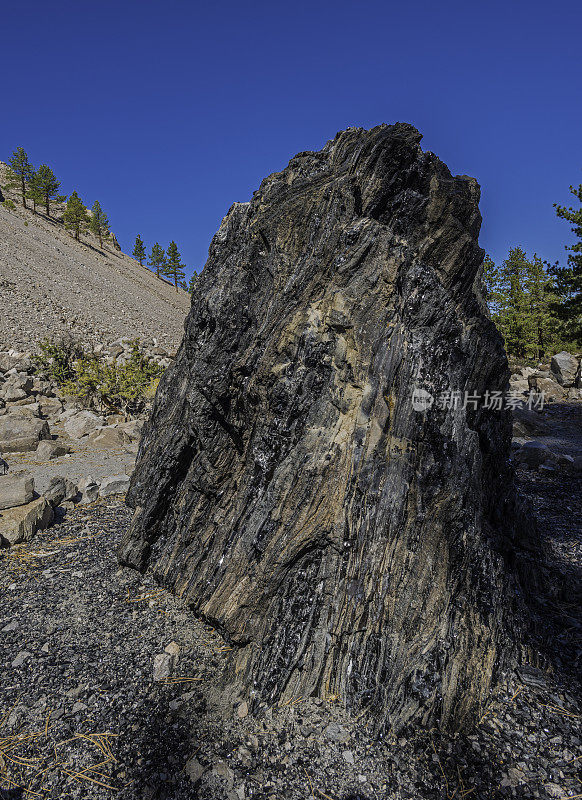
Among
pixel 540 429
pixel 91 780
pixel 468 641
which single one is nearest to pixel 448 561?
pixel 468 641

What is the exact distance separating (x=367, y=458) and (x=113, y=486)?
20.2ft

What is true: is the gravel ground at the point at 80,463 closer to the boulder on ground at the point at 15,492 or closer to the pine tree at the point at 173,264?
the boulder on ground at the point at 15,492

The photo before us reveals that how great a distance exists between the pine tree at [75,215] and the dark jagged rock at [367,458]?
227 ft

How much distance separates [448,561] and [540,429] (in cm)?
1284

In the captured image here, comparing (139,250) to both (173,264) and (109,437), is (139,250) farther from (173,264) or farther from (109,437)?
(109,437)

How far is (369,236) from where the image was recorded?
3793mm

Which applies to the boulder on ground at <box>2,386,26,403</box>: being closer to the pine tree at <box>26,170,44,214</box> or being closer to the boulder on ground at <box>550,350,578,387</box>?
the boulder on ground at <box>550,350,578,387</box>

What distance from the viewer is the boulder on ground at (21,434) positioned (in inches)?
443

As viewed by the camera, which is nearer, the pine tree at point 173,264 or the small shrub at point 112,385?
the small shrub at point 112,385

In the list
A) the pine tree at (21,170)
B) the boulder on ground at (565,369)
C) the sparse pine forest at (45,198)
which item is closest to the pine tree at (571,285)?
the boulder on ground at (565,369)

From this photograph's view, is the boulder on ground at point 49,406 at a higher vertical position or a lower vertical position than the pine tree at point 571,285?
lower

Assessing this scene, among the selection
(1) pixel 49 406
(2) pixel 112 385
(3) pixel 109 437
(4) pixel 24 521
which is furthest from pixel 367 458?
(1) pixel 49 406

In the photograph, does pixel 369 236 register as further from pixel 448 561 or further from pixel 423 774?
pixel 423 774

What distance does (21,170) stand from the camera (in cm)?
6366
